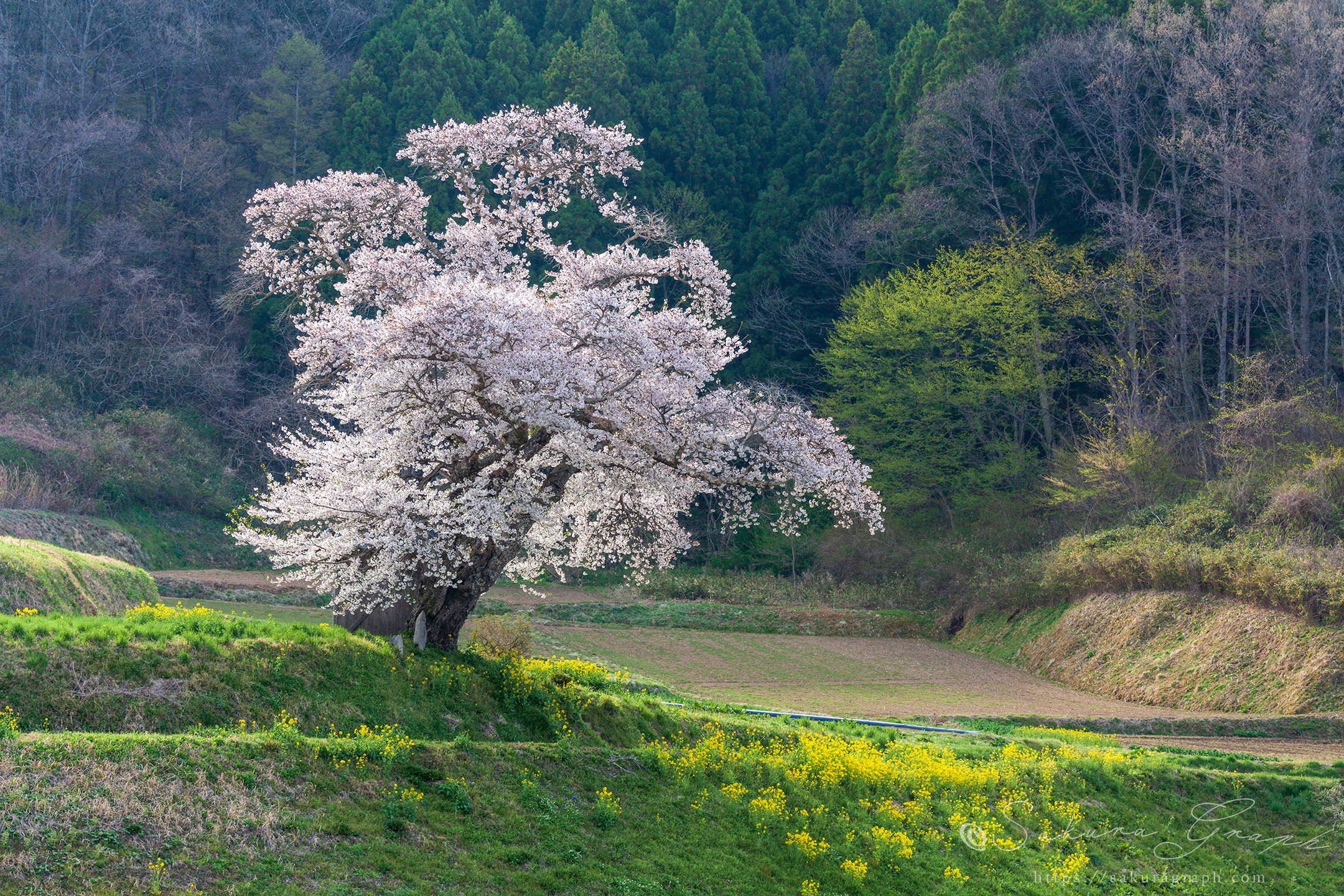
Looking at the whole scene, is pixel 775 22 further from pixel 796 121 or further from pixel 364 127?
pixel 364 127

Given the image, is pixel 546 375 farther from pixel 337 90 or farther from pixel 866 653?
pixel 337 90

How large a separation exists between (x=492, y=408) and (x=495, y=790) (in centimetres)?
445

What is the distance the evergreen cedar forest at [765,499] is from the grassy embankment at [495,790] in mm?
48

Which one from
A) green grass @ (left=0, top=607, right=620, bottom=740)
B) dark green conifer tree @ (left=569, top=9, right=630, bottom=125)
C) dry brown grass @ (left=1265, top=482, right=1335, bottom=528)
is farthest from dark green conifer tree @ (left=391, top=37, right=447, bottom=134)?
green grass @ (left=0, top=607, right=620, bottom=740)

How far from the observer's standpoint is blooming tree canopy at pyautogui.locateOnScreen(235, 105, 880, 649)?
11047 millimetres

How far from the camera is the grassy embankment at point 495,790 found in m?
6.98

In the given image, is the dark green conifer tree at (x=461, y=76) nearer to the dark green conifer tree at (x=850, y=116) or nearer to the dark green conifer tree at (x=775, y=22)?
the dark green conifer tree at (x=775, y=22)

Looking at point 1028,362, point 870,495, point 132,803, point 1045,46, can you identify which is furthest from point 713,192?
point 132,803

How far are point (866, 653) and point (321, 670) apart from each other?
16.7 m

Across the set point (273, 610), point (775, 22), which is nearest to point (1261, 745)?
point (273, 610)

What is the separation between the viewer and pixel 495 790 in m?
8.86

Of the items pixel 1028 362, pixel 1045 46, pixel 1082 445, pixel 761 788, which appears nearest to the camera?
pixel 761 788

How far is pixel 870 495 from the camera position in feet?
42.3

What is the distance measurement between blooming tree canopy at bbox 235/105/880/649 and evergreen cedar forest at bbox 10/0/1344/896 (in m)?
1.24
